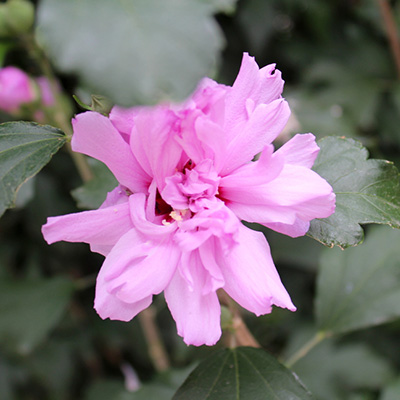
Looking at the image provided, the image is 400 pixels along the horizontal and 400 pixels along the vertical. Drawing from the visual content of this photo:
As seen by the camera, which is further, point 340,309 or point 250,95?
point 340,309

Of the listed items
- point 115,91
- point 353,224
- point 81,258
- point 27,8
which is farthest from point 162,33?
point 81,258

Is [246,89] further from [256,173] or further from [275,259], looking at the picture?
[275,259]

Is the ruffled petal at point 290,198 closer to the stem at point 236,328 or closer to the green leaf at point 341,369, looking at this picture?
the stem at point 236,328

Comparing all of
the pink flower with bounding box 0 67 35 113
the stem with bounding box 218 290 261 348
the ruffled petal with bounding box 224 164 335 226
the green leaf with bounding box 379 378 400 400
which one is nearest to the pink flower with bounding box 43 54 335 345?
the ruffled petal with bounding box 224 164 335 226

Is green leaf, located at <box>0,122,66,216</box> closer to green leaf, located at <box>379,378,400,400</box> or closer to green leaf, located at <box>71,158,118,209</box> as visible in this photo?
green leaf, located at <box>71,158,118,209</box>

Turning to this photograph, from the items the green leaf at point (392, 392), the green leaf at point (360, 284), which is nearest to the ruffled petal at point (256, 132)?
the green leaf at point (360, 284)

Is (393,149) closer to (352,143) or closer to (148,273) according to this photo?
(352,143)
